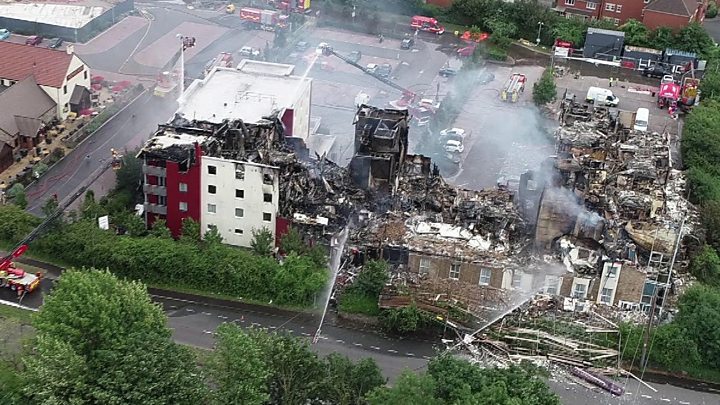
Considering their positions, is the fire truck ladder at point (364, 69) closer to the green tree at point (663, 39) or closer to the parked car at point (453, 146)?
the parked car at point (453, 146)

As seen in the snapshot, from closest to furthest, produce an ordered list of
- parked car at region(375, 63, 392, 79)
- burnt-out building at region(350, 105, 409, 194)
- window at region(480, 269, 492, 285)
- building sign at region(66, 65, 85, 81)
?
window at region(480, 269, 492, 285) → burnt-out building at region(350, 105, 409, 194) → building sign at region(66, 65, 85, 81) → parked car at region(375, 63, 392, 79)

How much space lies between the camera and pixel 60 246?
4231cm

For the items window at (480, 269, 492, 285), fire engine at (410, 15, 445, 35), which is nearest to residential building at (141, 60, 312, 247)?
window at (480, 269, 492, 285)

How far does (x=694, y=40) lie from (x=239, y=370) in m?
A: 54.3

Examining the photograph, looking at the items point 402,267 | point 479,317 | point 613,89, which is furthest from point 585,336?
point 613,89

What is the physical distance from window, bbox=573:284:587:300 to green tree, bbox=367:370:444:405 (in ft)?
42.8

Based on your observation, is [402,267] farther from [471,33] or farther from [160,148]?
[471,33]

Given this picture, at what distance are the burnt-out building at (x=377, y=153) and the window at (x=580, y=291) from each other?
10552mm

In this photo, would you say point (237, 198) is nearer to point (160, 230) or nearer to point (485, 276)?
point (160, 230)

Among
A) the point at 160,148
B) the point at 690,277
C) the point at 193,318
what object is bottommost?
the point at 193,318

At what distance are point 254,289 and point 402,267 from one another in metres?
6.77

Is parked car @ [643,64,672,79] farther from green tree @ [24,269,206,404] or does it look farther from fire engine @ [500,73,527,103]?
green tree @ [24,269,206,404]

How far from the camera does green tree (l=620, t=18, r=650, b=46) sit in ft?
239

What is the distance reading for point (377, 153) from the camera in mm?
46406
